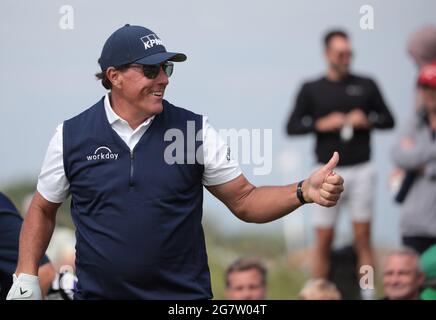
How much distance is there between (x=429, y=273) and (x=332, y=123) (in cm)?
141

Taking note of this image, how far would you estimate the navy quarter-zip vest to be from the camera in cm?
545

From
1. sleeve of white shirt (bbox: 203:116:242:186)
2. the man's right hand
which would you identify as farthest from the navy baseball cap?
the man's right hand

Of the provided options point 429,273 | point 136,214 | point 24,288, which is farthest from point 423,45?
point 24,288

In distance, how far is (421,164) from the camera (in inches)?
320

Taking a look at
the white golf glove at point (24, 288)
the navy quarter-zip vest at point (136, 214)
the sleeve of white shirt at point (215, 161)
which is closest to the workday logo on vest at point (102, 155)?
the navy quarter-zip vest at point (136, 214)

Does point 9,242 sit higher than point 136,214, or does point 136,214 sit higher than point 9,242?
point 136,214

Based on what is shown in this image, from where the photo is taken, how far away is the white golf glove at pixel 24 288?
18.6ft

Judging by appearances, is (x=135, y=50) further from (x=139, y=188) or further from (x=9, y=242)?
(x=9, y=242)

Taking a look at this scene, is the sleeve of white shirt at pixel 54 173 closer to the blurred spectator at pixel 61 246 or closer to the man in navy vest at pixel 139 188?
the man in navy vest at pixel 139 188

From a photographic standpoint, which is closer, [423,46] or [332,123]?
[332,123]

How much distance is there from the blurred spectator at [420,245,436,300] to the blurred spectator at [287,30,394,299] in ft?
2.44

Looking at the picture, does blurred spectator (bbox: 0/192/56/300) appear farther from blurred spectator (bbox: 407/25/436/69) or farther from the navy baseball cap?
blurred spectator (bbox: 407/25/436/69)

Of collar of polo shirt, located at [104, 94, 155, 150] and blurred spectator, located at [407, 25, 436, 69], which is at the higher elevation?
blurred spectator, located at [407, 25, 436, 69]

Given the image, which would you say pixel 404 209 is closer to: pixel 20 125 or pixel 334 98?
pixel 334 98
